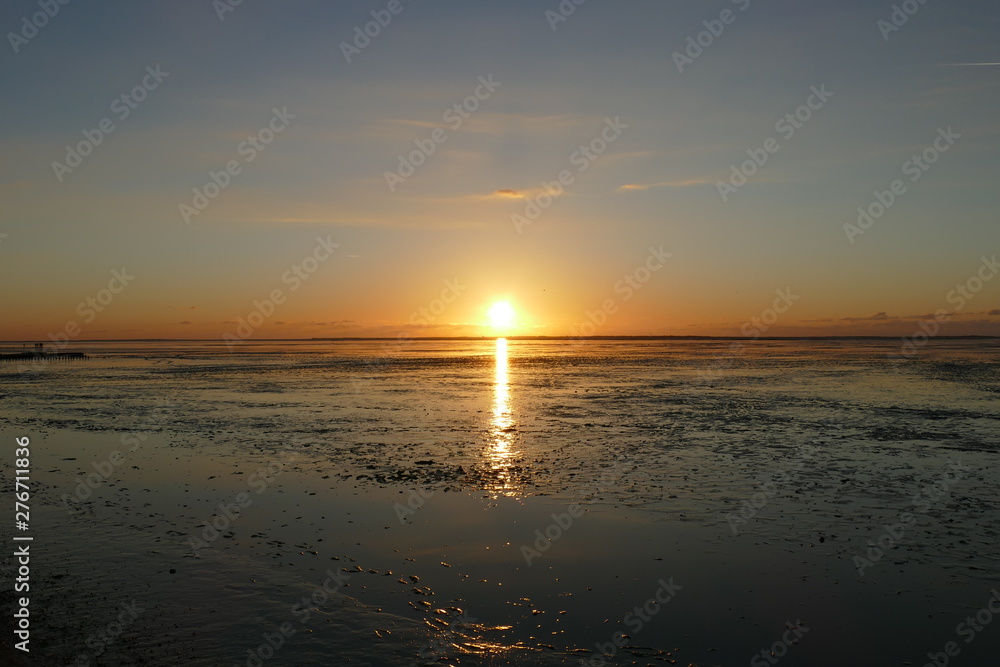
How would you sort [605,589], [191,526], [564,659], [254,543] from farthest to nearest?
[191,526], [254,543], [605,589], [564,659]

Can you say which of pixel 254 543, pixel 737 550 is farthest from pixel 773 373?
pixel 254 543

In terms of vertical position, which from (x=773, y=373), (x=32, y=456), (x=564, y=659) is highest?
(x=773, y=373)

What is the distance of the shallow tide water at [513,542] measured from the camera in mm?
9617

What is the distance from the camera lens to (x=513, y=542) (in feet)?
45.8

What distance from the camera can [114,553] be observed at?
1302 cm

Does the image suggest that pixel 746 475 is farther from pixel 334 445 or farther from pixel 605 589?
pixel 334 445

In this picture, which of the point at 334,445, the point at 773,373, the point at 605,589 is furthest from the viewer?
the point at 773,373

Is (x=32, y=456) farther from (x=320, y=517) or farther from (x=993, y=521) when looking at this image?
(x=993, y=521)

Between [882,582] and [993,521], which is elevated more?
[993,521]

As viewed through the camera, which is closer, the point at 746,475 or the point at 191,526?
the point at 191,526

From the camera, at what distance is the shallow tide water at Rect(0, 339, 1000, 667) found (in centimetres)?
962

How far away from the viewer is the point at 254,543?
13930 mm

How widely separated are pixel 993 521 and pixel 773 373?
2094 inches

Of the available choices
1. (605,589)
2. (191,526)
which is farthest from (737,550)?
(191,526)
